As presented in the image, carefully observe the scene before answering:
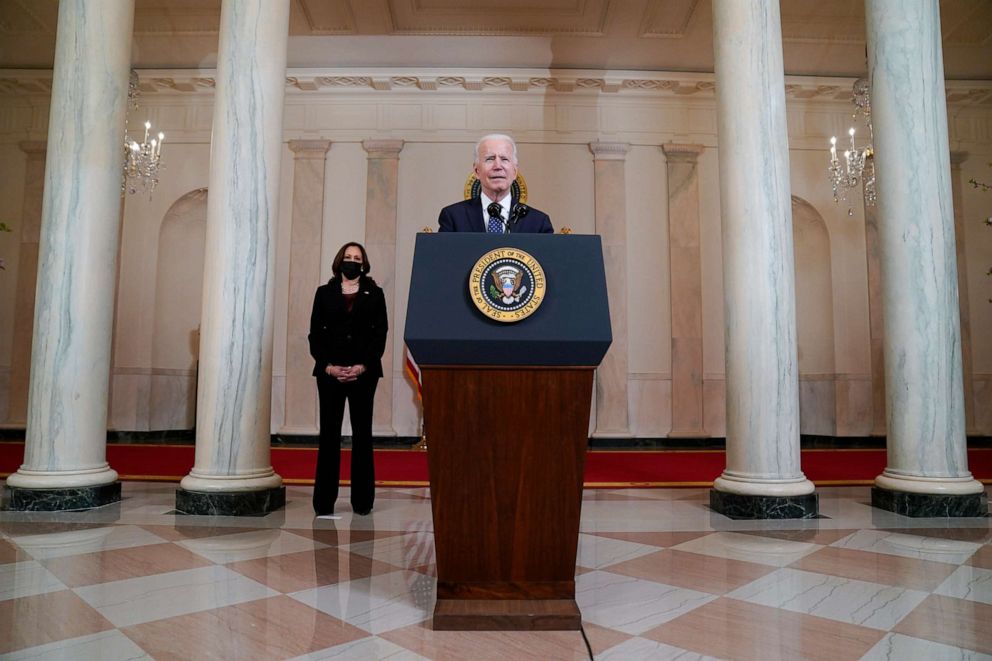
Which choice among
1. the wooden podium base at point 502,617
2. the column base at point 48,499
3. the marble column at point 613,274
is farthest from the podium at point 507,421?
the marble column at point 613,274

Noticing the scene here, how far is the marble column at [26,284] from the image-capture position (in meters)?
9.57

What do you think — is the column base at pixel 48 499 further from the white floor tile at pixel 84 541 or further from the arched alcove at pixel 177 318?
the arched alcove at pixel 177 318

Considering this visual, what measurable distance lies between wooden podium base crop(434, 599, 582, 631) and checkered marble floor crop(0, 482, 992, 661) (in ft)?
0.16

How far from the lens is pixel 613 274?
985cm

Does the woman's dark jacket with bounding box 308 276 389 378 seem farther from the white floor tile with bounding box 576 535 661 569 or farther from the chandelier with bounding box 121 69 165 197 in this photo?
the chandelier with bounding box 121 69 165 197

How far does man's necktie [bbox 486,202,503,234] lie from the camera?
2.71m

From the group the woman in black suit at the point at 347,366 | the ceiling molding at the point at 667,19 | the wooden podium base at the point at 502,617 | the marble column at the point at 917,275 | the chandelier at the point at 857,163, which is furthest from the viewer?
the ceiling molding at the point at 667,19

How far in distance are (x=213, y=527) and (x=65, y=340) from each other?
180 centimetres

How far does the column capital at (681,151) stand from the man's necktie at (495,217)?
26.3 feet

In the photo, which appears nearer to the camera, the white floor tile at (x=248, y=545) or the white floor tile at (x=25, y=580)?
the white floor tile at (x=25, y=580)

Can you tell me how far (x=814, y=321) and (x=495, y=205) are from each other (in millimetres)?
9085

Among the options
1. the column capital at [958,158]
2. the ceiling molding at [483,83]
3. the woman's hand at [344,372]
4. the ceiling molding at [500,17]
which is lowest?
the woman's hand at [344,372]

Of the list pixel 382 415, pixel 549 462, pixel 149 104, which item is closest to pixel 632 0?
pixel 382 415

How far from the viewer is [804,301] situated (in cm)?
1040
